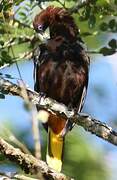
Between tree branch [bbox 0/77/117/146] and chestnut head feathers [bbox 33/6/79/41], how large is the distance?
0.73m

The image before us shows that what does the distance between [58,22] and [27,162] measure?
1417 millimetres

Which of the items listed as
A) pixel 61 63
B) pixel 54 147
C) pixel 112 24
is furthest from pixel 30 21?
pixel 54 147

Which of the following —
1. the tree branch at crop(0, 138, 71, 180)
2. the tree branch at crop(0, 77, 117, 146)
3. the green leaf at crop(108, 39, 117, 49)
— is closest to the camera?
the tree branch at crop(0, 138, 71, 180)

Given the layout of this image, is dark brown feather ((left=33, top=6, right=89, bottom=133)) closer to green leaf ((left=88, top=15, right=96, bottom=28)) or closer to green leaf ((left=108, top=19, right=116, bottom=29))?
green leaf ((left=88, top=15, right=96, bottom=28))

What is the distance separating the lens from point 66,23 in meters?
3.94

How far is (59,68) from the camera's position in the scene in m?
3.85

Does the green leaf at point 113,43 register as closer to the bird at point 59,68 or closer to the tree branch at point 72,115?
the tree branch at point 72,115

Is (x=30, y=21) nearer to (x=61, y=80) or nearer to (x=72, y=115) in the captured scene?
(x=61, y=80)

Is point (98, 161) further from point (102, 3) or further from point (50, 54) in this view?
point (102, 3)

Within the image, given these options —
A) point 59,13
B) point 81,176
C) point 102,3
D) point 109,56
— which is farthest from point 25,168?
point 81,176

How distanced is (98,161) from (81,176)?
0.78 feet

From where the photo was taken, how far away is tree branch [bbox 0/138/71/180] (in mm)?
2801

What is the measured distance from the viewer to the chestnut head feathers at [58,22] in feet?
12.5

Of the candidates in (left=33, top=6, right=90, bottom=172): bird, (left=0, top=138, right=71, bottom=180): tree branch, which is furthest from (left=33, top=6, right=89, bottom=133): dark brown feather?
(left=0, top=138, right=71, bottom=180): tree branch
